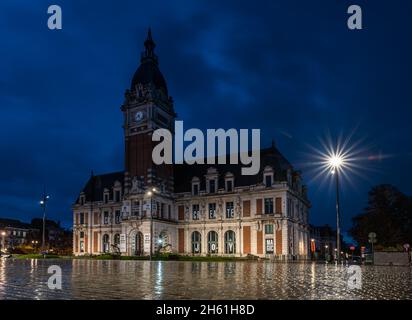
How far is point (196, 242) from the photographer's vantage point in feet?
212

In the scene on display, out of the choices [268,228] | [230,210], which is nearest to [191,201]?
[230,210]

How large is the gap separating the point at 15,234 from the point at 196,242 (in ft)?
316

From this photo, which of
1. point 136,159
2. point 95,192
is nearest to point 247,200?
point 136,159

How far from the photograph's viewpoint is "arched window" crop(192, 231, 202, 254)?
211 feet

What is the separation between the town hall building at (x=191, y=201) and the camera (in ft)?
190

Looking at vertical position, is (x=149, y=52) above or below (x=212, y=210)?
above

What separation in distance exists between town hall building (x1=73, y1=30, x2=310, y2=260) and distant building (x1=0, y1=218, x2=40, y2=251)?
72390mm

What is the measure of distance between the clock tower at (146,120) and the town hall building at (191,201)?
16 centimetres

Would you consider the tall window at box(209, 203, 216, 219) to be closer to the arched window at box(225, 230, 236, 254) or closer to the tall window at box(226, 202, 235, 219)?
the tall window at box(226, 202, 235, 219)

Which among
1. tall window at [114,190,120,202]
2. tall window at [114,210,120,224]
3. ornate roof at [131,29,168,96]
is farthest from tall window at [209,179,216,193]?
tall window at [114,210,120,224]

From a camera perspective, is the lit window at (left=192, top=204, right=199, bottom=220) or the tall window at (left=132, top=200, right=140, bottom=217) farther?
the lit window at (left=192, top=204, right=199, bottom=220)

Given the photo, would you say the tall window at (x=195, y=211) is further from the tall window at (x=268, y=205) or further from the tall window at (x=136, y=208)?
the tall window at (x=268, y=205)

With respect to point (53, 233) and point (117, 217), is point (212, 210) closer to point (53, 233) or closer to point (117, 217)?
point (117, 217)

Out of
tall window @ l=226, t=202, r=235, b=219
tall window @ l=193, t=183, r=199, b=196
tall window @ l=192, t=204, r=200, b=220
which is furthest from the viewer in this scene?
tall window @ l=193, t=183, r=199, b=196
